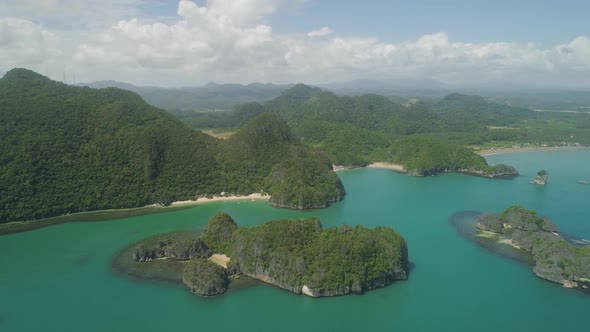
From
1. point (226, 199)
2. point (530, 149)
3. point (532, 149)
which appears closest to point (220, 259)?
point (226, 199)

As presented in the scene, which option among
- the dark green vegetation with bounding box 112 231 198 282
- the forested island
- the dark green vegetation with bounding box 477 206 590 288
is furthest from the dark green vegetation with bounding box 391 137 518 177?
the dark green vegetation with bounding box 112 231 198 282

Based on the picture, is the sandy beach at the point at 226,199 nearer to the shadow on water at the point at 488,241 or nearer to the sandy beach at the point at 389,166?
the shadow on water at the point at 488,241

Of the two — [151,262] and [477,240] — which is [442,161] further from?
[151,262]

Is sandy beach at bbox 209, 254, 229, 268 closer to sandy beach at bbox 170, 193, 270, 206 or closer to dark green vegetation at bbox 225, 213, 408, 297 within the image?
dark green vegetation at bbox 225, 213, 408, 297

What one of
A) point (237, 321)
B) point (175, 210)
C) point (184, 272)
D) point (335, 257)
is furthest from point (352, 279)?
point (175, 210)

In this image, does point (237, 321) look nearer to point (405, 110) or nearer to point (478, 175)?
point (478, 175)
